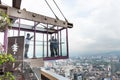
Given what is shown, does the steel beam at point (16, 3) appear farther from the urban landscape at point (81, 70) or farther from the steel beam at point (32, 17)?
the urban landscape at point (81, 70)

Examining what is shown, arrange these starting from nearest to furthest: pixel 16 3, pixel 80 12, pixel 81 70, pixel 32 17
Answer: pixel 16 3 < pixel 32 17 < pixel 80 12 < pixel 81 70

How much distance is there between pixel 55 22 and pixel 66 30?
27.3 inches

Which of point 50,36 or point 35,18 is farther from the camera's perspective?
point 50,36

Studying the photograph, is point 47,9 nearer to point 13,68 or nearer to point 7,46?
point 7,46

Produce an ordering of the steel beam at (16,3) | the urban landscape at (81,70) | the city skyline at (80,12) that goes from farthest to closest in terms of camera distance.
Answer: the urban landscape at (81,70) < the city skyline at (80,12) < the steel beam at (16,3)

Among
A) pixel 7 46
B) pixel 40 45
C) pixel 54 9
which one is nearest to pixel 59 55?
pixel 40 45

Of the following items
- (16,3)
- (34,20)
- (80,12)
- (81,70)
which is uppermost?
(80,12)

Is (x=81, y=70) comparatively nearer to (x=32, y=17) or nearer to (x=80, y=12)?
(x=80, y=12)

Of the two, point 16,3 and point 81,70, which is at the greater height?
point 16,3

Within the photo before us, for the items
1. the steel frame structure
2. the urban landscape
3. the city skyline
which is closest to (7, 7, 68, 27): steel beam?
the steel frame structure

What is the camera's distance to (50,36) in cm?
680

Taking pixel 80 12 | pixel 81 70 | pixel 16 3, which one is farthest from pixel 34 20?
pixel 81 70

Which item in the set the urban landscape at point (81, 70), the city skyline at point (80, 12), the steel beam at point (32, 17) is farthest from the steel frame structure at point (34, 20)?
the urban landscape at point (81, 70)

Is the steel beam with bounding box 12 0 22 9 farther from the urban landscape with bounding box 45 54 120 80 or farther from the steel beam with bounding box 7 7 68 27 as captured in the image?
the urban landscape with bounding box 45 54 120 80
